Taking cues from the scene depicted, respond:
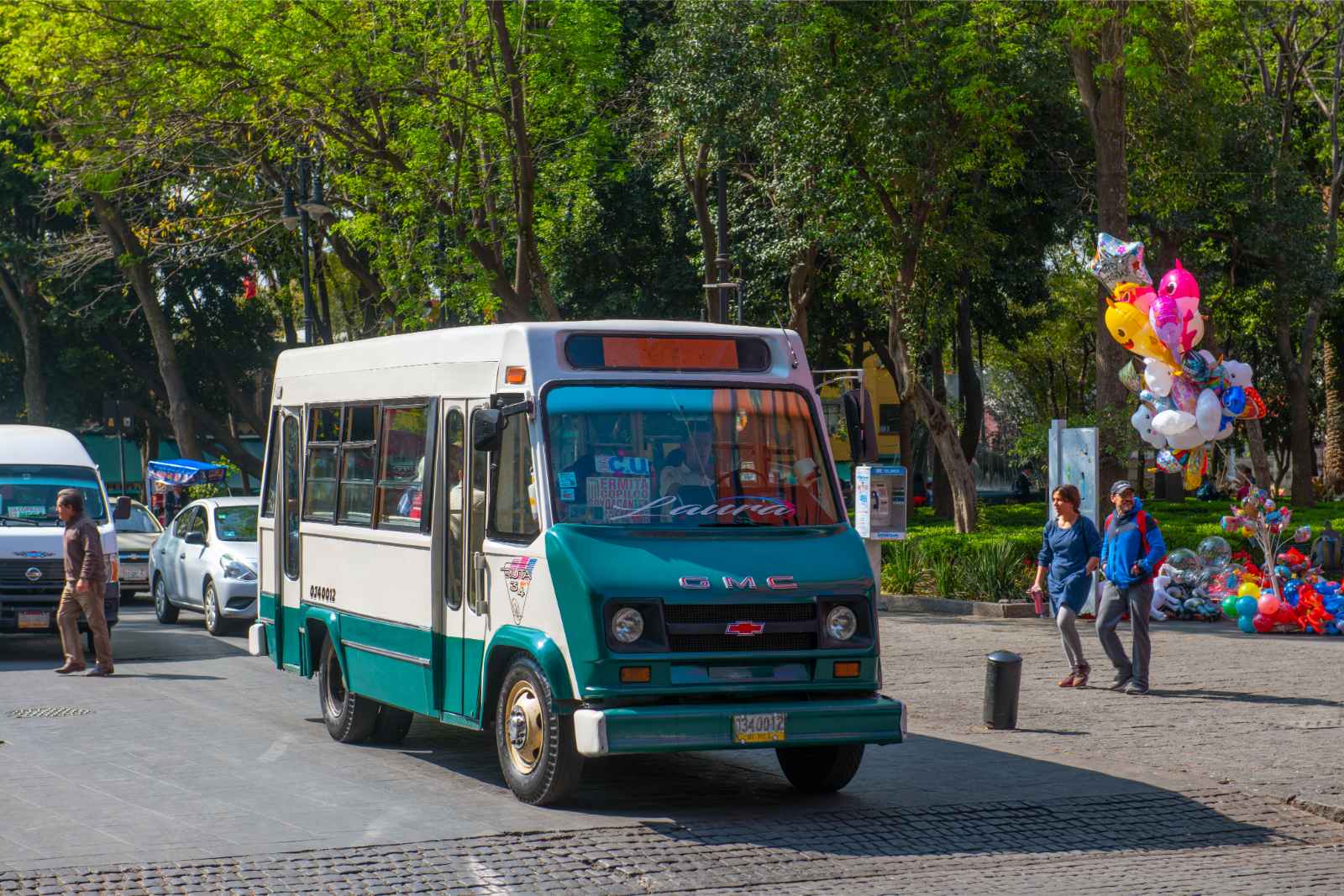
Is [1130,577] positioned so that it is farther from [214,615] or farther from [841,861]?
[214,615]

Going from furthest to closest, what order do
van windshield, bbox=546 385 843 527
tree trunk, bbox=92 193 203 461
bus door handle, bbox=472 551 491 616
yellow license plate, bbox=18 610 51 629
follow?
tree trunk, bbox=92 193 203 461
yellow license plate, bbox=18 610 51 629
bus door handle, bbox=472 551 491 616
van windshield, bbox=546 385 843 527

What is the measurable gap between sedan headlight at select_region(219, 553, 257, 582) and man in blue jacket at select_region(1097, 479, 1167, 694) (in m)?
10.3

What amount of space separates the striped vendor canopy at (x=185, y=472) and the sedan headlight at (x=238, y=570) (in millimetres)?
18043

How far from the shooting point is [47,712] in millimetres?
12891

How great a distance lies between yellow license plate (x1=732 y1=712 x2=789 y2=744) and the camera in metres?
8.50

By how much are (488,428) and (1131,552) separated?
22.5 ft

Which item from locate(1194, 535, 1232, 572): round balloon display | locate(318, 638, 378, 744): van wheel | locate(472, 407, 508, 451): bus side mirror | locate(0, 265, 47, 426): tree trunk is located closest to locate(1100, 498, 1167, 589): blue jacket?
locate(318, 638, 378, 744): van wheel

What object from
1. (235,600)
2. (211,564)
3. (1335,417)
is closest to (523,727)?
(235,600)

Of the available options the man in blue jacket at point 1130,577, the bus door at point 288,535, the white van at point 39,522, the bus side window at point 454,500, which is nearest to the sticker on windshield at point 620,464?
the bus side window at point 454,500

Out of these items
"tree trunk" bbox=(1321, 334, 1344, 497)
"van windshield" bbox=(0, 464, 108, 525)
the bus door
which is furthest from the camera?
"tree trunk" bbox=(1321, 334, 1344, 497)

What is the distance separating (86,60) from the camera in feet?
84.3

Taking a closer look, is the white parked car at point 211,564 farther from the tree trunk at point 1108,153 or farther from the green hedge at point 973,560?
the tree trunk at point 1108,153

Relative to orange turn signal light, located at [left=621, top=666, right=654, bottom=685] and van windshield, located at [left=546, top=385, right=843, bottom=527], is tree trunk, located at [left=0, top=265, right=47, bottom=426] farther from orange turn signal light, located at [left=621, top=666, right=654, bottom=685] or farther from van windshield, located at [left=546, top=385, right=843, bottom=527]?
orange turn signal light, located at [left=621, top=666, right=654, bottom=685]

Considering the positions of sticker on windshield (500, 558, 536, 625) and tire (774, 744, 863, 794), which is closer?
sticker on windshield (500, 558, 536, 625)
